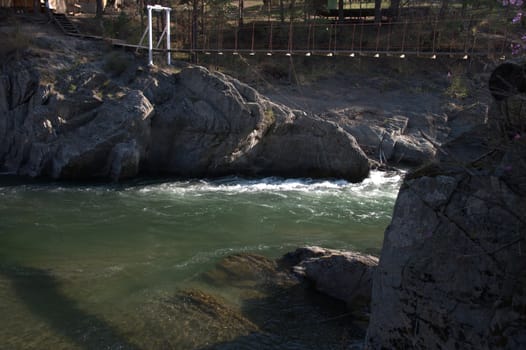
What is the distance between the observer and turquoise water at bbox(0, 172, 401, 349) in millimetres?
8070

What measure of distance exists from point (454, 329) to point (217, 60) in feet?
75.0

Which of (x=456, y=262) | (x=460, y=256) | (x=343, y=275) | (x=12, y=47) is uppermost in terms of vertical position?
(x=12, y=47)

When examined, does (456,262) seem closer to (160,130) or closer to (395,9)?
(160,130)

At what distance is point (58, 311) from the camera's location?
8.34m

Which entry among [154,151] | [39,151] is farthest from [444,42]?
[39,151]

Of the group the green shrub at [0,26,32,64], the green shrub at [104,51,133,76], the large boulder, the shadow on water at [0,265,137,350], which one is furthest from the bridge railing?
the shadow on water at [0,265,137,350]

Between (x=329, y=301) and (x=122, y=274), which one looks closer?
(x=329, y=301)

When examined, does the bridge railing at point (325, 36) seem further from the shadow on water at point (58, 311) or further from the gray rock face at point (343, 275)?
the gray rock face at point (343, 275)

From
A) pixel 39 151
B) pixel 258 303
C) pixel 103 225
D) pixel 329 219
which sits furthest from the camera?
pixel 39 151

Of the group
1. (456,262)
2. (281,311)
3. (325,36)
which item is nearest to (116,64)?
(281,311)

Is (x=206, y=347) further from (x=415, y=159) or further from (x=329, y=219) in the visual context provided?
(x=415, y=159)

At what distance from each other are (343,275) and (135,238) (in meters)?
4.92

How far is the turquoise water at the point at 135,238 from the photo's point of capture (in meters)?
8.07

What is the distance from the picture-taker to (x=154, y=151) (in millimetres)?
17406
